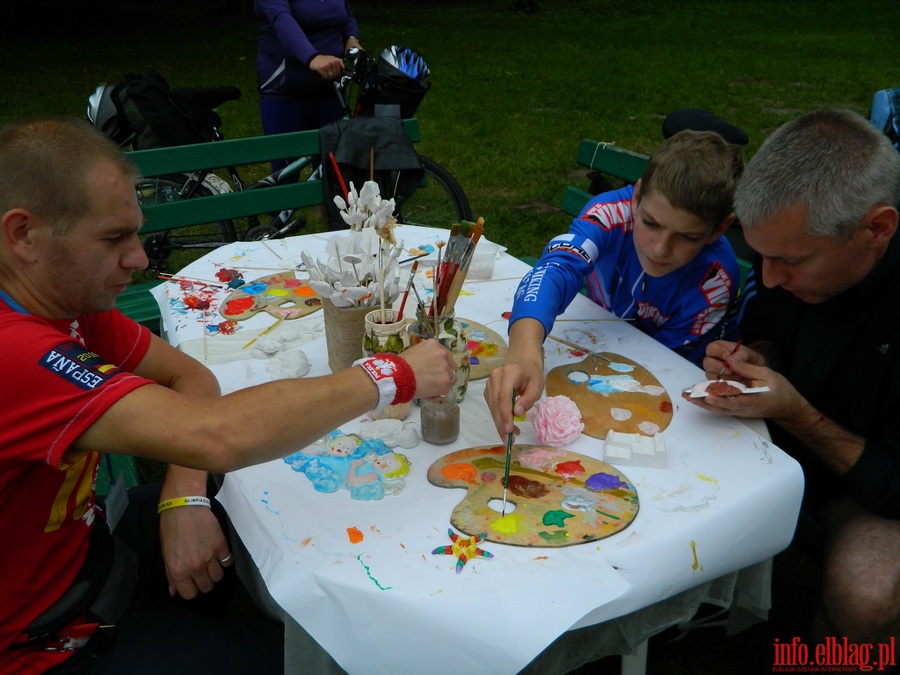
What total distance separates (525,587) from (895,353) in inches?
45.4

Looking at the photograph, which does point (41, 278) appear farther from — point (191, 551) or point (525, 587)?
point (525, 587)

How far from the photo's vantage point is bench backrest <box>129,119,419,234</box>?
324cm

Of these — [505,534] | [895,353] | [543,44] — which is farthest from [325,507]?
[543,44]

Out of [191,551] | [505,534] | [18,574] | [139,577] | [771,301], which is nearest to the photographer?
[505,534]

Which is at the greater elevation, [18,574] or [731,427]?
[731,427]

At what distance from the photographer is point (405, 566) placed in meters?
1.23

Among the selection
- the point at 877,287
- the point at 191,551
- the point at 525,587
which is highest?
the point at 877,287

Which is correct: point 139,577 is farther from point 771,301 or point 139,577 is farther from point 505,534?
point 771,301

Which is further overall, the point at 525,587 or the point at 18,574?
the point at 18,574

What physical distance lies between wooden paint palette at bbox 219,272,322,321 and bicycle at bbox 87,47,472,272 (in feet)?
4.78

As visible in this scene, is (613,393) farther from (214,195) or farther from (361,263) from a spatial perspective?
(214,195)

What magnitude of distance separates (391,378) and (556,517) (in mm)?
415

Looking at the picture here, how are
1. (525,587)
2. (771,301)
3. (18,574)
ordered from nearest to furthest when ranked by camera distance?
(525,587) → (18,574) → (771,301)

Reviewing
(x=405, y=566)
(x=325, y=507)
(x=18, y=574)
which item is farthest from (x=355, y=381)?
(x=18, y=574)
